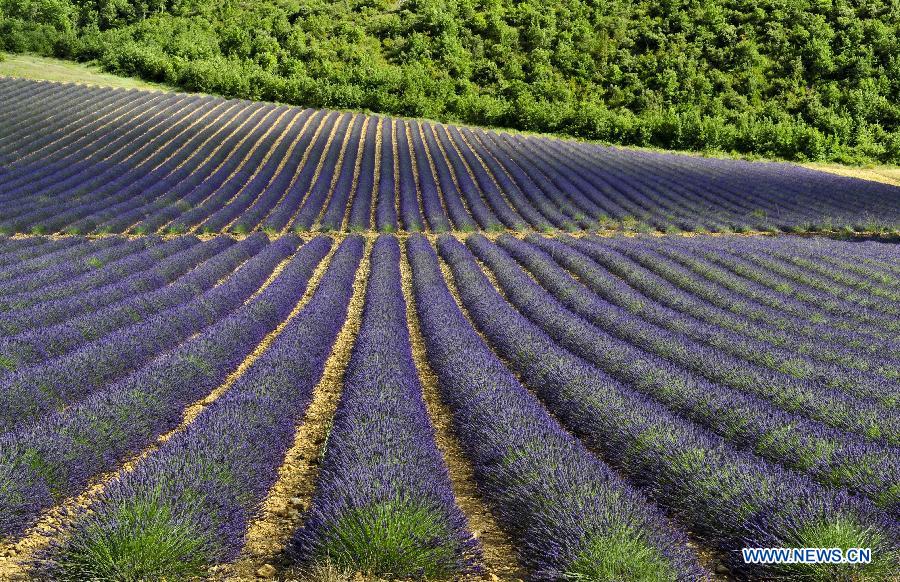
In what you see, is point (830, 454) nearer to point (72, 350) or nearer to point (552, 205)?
point (72, 350)

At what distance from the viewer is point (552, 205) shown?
2284cm

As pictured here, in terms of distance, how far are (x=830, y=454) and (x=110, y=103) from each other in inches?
1701

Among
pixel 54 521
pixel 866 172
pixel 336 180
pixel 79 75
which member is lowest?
pixel 54 521

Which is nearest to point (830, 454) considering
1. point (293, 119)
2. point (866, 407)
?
point (866, 407)

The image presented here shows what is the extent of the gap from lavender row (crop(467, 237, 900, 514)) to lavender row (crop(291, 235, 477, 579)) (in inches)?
106

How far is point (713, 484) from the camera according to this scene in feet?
12.6

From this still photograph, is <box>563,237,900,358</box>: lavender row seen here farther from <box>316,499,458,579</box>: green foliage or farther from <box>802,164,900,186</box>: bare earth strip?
<box>802,164,900,186</box>: bare earth strip

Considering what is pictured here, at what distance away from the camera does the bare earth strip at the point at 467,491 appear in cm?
346

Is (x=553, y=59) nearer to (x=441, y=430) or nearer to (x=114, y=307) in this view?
(x=114, y=307)

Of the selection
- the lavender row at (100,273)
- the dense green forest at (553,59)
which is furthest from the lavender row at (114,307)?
the dense green forest at (553,59)

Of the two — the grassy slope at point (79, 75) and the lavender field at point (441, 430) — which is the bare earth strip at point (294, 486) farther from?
the grassy slope at point (79, 75)

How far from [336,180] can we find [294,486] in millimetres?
22904

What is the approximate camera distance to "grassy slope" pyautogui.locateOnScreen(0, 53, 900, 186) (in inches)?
1518

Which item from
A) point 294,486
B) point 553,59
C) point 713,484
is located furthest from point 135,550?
point 553,59
